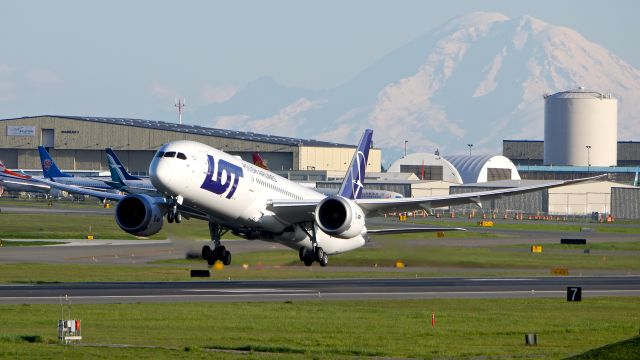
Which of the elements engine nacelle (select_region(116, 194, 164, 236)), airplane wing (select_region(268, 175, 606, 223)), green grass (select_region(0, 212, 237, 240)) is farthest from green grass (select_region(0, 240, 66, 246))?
airplane wing (select_region(268, 175, 606, 223))

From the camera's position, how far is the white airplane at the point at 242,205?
56.8m

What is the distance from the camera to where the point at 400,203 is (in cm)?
6800

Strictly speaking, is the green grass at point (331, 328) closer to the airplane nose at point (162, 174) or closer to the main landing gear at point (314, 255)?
the airplane nose at point (162, 174)

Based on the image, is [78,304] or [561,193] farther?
[561,193]

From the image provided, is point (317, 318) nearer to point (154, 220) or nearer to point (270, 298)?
point (270, 298)

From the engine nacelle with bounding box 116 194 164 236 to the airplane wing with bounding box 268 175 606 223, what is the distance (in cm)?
606

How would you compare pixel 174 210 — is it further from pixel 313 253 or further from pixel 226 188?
pixel 313 253

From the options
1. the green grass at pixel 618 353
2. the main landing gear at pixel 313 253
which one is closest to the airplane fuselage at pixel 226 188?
the main landing gear at pixel 313 253

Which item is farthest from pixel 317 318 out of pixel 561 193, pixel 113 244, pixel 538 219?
pixel 561 193

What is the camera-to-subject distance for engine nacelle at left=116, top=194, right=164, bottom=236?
6366 centimetres

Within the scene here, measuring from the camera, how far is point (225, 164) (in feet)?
194

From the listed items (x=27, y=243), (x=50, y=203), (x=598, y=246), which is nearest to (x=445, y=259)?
(x=598, y=246)

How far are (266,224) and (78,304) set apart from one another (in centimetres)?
1234

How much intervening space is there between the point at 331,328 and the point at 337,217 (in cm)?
1703
